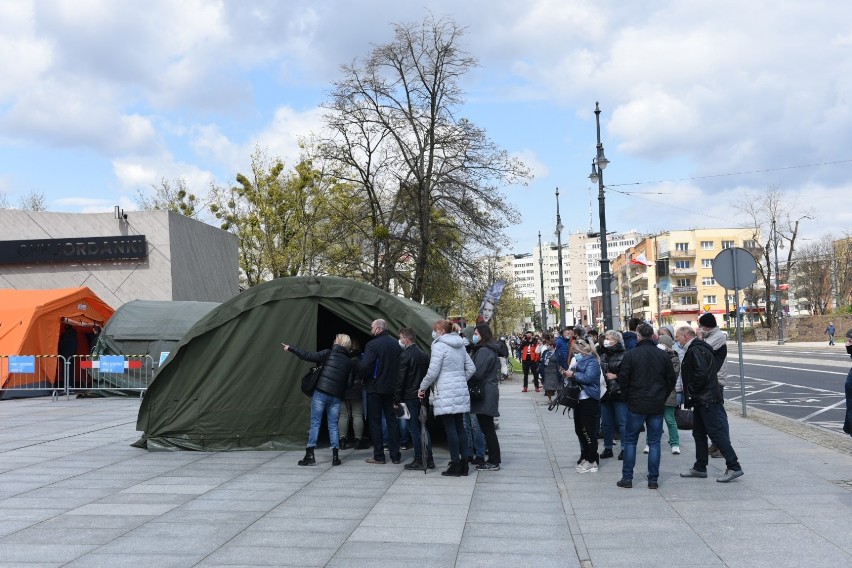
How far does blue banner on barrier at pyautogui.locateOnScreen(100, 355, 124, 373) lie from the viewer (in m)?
24.3

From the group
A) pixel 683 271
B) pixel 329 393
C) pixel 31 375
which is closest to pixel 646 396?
pixel 329 393

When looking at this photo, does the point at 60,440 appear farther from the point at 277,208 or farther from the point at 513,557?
the point at 277,208

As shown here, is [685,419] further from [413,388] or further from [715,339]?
[413,388]

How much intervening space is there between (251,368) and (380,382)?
237 cm

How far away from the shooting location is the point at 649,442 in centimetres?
997

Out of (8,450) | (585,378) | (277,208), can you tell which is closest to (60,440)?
(8,450)

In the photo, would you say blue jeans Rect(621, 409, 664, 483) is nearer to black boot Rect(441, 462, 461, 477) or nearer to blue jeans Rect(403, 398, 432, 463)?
black boot Rect(441, 462, 461, 477)

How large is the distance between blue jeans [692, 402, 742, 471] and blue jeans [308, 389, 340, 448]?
453 cm

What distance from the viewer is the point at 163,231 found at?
→ 1313 inches

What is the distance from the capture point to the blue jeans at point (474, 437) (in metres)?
11.6

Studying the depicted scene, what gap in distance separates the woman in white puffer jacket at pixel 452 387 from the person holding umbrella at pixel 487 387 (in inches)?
7.7

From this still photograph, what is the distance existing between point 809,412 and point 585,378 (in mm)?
9376

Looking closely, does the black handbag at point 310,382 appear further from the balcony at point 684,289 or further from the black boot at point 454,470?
the balcony at point 684,289

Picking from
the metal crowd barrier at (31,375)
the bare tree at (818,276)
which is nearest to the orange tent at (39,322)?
the metal crowd barrier at (31,375)
